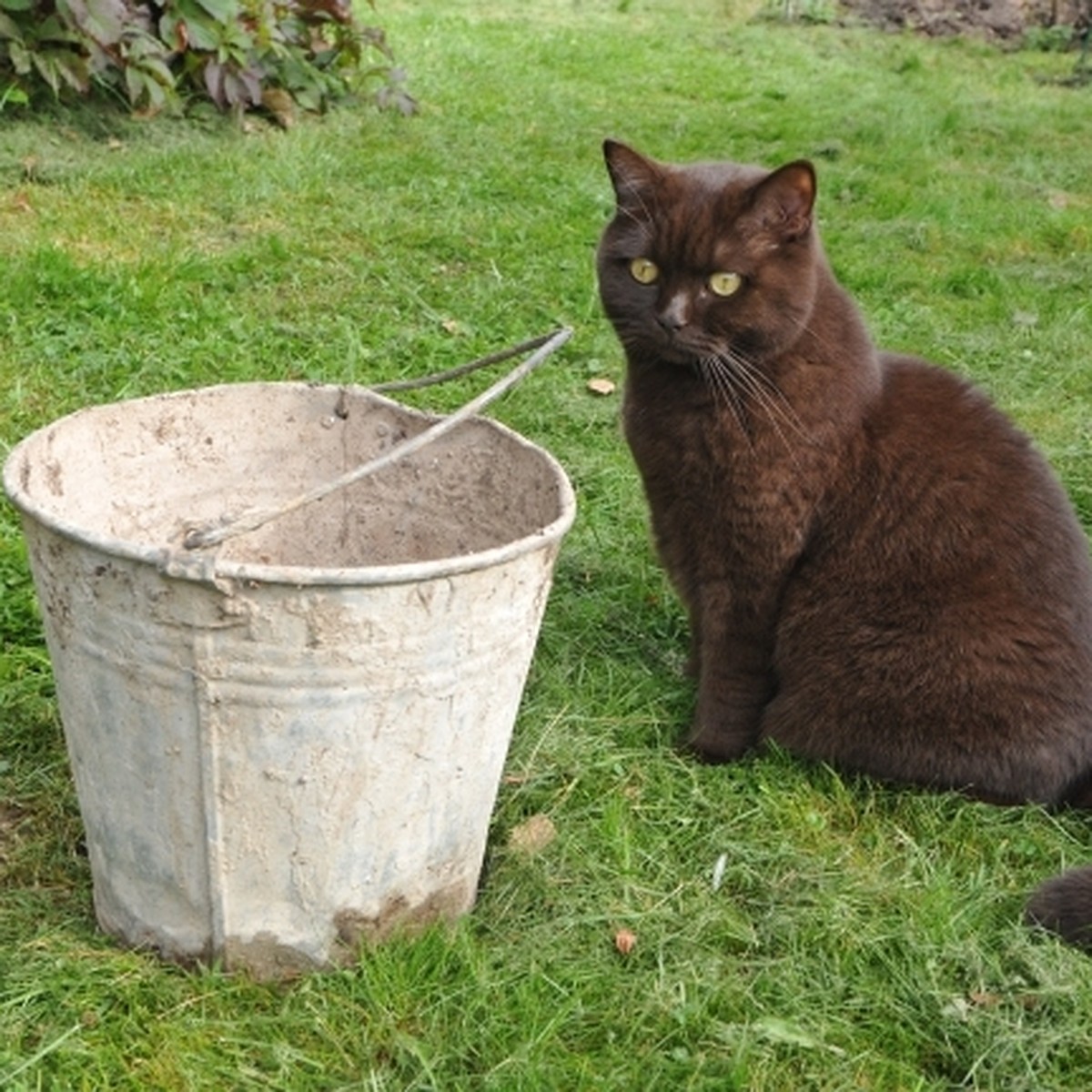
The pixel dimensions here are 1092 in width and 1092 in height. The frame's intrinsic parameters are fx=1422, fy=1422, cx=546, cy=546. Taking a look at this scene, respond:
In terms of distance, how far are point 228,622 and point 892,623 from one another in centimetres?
141

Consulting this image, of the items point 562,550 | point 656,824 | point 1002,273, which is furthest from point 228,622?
point 1002,273

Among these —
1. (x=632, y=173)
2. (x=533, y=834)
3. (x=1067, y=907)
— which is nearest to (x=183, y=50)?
(x=632, y=173)

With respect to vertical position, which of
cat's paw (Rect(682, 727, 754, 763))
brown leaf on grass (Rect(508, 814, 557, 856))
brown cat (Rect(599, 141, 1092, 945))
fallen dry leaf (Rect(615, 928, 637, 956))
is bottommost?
cat's paw (Rect(682, 727, 754, 763))

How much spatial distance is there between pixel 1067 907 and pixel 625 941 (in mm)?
702

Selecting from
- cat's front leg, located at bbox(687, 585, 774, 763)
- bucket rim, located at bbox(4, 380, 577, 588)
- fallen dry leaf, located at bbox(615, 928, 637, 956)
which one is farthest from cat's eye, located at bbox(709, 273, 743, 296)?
fallen dry leaf, located at bbox(615, 928, 637, 956)

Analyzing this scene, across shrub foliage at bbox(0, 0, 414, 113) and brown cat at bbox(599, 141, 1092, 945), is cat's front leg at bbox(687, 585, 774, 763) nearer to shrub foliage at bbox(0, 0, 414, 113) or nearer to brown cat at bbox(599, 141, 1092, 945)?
brown cat at bbox(599, 141, 1092, 945)

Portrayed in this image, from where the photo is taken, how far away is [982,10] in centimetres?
1334

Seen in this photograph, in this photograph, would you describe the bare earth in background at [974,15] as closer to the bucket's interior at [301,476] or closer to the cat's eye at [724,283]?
the cat's eye at [724,283]

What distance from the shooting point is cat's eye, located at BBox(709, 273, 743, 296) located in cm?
262

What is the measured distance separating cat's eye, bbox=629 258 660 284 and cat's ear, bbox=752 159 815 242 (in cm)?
21

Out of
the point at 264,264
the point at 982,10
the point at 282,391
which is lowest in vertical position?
the point at 982,10

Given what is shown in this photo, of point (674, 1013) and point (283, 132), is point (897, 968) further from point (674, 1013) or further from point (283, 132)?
point (283, 132)

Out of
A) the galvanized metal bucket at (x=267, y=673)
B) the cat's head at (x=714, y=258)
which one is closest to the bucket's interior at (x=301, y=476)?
the galvanized metal bucket at (x=267, y=673)

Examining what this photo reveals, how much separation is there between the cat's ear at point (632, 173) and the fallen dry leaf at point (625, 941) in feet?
4.38
